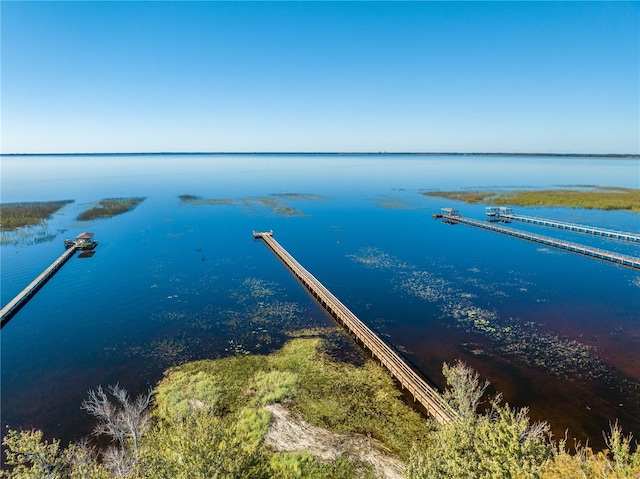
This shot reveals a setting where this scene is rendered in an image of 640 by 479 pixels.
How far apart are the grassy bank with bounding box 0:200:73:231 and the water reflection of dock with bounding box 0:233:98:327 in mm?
26663

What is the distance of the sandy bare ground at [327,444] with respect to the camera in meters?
24.0

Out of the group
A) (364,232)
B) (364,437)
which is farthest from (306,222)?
(364,437)

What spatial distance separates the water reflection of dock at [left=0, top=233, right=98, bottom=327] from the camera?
4806cm

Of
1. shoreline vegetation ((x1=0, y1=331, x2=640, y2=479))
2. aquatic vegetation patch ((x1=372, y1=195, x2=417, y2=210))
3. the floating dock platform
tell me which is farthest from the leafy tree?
aquatic vegetation patch ((x1=372, y1=195, x2=417, y2=210))

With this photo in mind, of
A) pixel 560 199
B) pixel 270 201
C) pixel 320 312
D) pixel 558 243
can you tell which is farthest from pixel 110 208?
pixel 560 199

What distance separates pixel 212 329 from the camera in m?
44.2

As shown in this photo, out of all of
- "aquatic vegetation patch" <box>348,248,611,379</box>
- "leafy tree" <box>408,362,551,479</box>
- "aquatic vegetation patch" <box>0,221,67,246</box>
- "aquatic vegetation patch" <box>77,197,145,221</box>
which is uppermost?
"leafy tree" <box>408,362,551,479</box>

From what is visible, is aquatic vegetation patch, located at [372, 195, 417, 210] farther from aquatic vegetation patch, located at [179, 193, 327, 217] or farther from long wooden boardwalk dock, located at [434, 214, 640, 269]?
aquatic vegetation patch, located at [179, 193, 327, 217]

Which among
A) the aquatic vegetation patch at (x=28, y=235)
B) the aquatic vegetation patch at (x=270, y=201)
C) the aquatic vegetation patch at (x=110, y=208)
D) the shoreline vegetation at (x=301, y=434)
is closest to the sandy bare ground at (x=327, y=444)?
the shoreline vegetation at (x=301, y=434)

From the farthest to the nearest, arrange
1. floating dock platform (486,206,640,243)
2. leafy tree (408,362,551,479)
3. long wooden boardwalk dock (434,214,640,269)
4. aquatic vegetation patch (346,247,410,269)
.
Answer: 1. floating dock platform (486,206,640,243)
2. aquatic vegetation patch (346,247,410,269)
3. long wooden boardwalk dock (434,214,640,269)
4. leafy tree (408,362,551,479)

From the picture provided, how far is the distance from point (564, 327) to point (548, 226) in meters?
59.8

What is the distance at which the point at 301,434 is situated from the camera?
87.7ft

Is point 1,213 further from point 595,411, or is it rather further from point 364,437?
point 595,411

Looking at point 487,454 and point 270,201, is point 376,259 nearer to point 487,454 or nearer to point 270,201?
point 487,454
